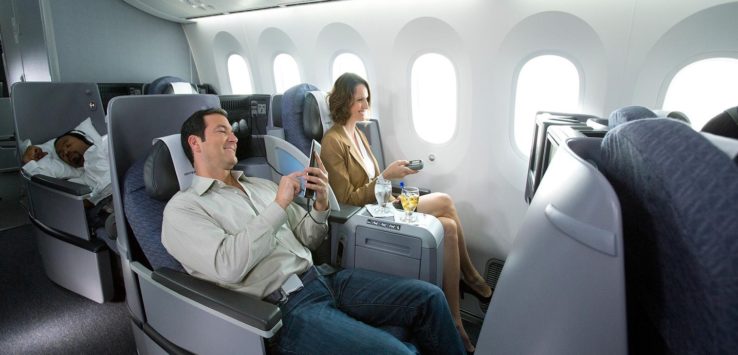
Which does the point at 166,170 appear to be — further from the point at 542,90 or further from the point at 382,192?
the point at 542,90

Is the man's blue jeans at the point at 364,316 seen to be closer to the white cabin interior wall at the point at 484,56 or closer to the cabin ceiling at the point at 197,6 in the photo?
the white cabin interior wall at the point at 484,56

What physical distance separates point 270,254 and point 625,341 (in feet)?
4.56

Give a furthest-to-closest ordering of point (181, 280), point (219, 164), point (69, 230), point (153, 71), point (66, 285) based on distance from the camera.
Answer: point (153, 71)
point (66, 285)
point (69, 230)
point (219, 164)
point (181, 280)

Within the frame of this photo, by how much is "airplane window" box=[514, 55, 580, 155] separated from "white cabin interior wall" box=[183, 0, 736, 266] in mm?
88

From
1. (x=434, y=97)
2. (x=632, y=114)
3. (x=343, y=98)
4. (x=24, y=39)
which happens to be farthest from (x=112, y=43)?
(x=632, y=114)

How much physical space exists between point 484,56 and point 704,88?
4.94ft

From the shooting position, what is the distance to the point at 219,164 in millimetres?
1728

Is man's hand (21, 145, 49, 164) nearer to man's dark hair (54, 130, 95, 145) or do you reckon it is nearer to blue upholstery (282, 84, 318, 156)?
man's dark hair (54, 130, 95, 145)

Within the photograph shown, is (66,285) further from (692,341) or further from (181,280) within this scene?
(692,341)

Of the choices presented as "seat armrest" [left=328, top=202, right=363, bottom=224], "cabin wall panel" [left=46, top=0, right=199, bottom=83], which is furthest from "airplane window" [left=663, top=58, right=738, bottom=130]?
"cabin wall panel" [left=46, top=0, right=199, bottom=83]

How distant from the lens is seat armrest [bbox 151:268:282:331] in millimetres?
1185

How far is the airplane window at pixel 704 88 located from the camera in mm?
2316

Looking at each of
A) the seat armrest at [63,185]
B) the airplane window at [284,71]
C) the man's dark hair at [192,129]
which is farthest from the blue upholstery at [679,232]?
the airplane window at [284,71]

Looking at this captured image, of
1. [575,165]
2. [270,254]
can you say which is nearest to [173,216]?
[270,254]
